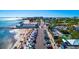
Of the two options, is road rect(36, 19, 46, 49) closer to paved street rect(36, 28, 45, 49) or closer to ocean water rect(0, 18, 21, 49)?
paved street rect(36, 28, 45, 49)

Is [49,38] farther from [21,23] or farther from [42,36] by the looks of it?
[21,23]

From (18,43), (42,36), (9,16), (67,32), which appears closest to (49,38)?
(42,36)

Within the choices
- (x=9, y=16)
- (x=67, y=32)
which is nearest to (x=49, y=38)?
(x=67, y=32)

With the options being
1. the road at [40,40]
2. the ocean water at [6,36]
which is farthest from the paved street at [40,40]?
the ocean water at [6,36]

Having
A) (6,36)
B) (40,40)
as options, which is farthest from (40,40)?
(6,36)

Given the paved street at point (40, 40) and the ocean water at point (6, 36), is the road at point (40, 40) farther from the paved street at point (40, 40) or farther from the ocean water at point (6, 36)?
the ocean water at point (6, 36)

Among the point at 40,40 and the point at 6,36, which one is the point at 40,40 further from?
the point at 6,36

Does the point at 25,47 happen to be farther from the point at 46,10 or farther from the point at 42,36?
the point at 46,10

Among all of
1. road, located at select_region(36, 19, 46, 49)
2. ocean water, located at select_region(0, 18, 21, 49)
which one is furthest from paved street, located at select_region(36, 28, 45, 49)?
ocean water, located at select_region(0, 18, 21, 49)
